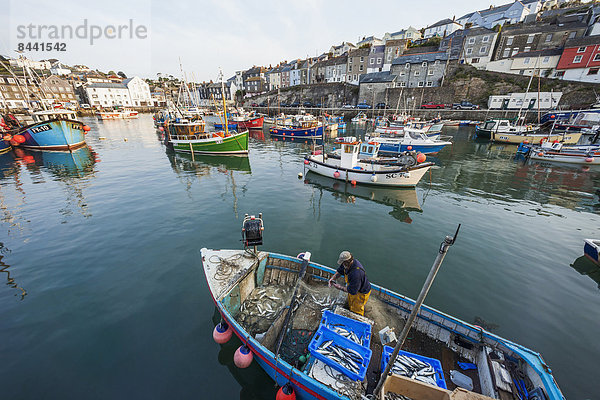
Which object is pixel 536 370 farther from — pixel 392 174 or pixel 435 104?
pixel 435 104

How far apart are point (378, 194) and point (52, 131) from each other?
4374cm

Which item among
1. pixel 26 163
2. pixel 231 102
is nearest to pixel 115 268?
pixel 26 163

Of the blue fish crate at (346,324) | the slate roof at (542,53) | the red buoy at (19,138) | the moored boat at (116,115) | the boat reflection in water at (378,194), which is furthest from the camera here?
the moored boat at (116,115)

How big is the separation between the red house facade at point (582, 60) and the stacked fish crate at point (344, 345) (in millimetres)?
84548

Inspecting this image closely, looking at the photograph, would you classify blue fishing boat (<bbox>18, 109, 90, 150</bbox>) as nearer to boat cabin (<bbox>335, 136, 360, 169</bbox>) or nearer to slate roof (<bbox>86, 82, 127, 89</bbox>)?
boat cabin (<bbox>335, 136, 360, 169</bbox>)

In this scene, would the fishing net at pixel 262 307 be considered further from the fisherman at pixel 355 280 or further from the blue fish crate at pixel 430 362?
the blue fish crate at pixel 430 362

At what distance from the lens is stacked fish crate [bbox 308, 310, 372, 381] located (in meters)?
3.23

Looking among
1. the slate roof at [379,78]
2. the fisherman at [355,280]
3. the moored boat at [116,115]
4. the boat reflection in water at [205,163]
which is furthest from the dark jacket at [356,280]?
the moored boat at [116,115]

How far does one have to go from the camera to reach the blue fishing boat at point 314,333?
3008mm

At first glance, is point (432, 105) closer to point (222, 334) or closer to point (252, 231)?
point (252, 231)

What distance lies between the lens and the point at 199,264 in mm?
8148

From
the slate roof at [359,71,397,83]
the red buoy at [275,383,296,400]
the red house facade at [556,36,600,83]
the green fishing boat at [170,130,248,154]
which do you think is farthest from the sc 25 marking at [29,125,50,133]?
the red house facade at [556,36,600,83]

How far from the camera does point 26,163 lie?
Result: 2264 centimetres

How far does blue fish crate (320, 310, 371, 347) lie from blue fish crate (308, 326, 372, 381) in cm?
21
